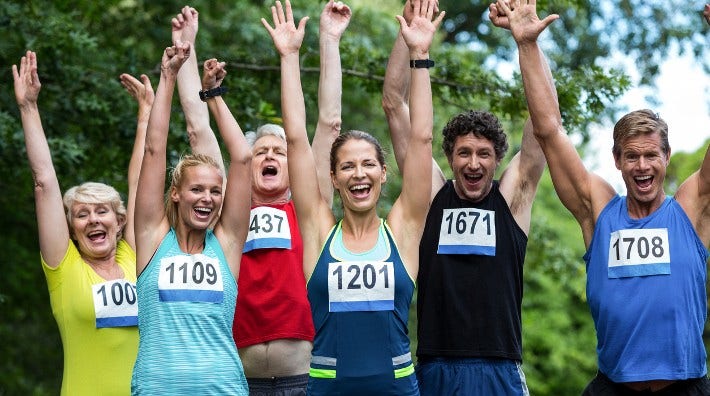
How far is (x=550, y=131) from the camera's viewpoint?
561 cm

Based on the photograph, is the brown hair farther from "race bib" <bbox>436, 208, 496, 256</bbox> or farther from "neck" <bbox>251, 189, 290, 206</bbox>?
"neck" <bbox>251, 189, 290, 206</bbox>

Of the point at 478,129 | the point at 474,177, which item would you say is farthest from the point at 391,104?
the point at 474,177

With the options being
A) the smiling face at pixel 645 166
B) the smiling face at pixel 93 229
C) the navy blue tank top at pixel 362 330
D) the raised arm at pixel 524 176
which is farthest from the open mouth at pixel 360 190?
the smiling face at pixel 93 229

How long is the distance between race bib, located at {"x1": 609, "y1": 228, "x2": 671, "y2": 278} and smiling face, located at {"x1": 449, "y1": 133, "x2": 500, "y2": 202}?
2.28 ft

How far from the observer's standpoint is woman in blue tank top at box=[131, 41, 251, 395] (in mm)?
5164

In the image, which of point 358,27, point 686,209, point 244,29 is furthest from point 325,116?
point 358,27

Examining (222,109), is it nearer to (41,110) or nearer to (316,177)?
(316,177)

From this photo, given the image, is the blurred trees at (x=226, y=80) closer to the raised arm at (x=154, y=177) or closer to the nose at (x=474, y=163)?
the nose at (x=474, y=163)

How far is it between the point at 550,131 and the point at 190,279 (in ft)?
5.91

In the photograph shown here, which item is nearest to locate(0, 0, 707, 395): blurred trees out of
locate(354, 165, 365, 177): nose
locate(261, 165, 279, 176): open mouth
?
locate(261, 165, 279, 176): open mouth

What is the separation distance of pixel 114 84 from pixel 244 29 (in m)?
2.97

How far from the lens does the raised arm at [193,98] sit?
5992 millimetres

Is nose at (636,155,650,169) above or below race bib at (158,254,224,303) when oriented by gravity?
above

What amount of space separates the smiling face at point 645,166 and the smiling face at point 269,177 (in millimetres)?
1846
